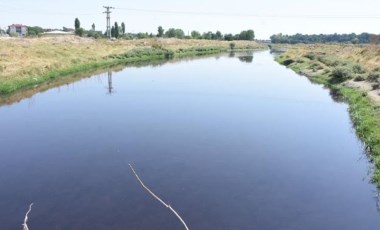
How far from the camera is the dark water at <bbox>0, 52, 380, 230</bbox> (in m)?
12.0

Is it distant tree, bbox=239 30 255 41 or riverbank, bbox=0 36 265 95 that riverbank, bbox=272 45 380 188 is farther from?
Result: distant tree, bbox=239 30 255 41

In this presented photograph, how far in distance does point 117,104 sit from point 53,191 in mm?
16571

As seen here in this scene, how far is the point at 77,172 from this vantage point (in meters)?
15.4

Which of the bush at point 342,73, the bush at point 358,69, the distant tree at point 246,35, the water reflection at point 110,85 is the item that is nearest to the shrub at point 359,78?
the bush at point 342,73

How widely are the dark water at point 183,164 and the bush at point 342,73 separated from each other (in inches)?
375

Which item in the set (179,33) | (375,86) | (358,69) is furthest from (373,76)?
(179,33)

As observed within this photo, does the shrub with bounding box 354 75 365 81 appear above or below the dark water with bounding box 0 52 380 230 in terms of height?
above

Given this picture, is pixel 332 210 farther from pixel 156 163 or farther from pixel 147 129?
pixel 147 129

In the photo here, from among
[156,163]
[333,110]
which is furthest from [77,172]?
[333,110]

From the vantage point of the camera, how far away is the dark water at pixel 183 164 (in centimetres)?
1200

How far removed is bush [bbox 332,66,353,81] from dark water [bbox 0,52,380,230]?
953 cm

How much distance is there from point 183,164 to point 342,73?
29.5 metres

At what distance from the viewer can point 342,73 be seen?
132 feet

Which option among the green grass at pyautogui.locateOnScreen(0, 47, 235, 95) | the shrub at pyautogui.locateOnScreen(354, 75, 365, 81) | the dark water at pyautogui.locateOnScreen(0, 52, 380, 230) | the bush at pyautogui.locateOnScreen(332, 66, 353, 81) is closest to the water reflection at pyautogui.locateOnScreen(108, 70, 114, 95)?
the dark water at pyautogui.locateOnScreen(0, 52, 380, 230)
